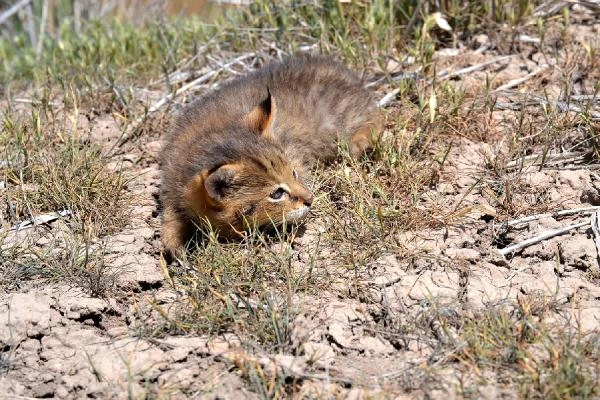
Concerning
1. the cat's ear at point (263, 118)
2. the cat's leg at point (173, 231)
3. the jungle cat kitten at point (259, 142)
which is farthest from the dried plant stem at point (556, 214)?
the cat's leg at point (173, 231)

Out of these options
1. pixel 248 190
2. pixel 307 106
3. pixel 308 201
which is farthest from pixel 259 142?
pixel 307 106

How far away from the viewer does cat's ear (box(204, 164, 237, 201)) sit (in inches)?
209

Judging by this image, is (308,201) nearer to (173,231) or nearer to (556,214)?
(173,231)

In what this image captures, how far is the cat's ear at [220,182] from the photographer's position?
5305mm

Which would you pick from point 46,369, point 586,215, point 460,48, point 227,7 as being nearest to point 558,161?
point 586,215

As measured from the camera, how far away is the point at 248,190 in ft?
17.9

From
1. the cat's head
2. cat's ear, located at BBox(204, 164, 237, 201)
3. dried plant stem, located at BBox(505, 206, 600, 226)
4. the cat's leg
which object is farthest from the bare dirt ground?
cat's ear, located at BBox(204, 164, 237, 201)

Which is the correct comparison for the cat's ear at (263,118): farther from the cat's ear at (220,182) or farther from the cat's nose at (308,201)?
the cat's nose at (308,201)

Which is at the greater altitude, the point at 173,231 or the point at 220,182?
the point at 220,182

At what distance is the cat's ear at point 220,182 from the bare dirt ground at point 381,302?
0.61 m

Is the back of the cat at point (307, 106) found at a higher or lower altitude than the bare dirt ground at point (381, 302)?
higher

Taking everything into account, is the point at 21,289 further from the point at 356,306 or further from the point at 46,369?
the point at 356,306

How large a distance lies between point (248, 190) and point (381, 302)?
1.26 meters

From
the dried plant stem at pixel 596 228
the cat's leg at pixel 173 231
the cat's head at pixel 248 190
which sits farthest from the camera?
the cat's leg at pixel 173 231
